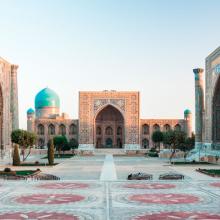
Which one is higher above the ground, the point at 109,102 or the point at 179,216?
the point at 109,102

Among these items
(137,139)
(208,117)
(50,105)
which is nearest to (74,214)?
(208,117)

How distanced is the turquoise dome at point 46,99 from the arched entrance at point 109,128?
33.5 ft

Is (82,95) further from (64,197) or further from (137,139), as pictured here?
(64,197)

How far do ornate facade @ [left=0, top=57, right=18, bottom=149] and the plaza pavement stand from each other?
19273 millimetres

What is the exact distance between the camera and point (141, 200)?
1178 centimetres

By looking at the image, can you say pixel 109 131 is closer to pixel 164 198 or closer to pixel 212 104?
pixel 212 104

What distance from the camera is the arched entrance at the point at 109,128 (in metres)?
60.2

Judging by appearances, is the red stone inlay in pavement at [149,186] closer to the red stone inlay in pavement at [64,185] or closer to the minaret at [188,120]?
the red stone inlay in pavement at [64,185]

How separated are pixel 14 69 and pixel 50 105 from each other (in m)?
26.9

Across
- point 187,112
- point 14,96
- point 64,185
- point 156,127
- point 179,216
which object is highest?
point 14,96

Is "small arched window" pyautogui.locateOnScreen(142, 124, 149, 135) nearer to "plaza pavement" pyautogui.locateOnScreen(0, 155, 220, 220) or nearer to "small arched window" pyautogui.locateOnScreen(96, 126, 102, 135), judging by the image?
"small arched window" pyautogui.locateOnScreen(96, 126, 102, 135)

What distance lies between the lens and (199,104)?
4038cm

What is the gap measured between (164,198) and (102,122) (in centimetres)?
4828

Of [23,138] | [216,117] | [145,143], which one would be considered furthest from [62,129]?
[216,117]
